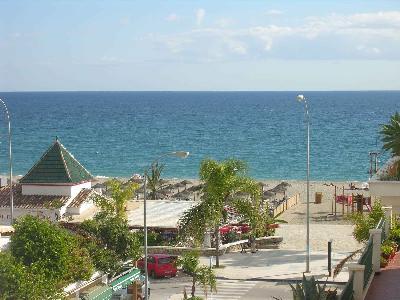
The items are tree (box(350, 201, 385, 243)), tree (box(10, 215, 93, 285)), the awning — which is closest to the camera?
tree (box(10, 215, 93, 285))

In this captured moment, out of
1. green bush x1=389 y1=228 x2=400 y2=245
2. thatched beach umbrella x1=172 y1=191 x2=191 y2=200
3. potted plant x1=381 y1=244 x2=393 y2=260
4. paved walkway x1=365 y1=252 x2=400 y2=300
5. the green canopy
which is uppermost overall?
green bush x1=389 y1=228 x2=400 y2=245

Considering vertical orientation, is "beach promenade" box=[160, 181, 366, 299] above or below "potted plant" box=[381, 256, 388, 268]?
below

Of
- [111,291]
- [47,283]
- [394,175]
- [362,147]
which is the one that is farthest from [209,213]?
[362,147]

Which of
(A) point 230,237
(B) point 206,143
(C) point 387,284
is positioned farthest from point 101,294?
(B) point 206,143

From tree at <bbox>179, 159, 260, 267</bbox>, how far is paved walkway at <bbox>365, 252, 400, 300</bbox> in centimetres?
1849

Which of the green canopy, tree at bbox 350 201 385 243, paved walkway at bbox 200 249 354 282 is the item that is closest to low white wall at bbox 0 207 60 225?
paved walkway at bbox 200 249 354 282

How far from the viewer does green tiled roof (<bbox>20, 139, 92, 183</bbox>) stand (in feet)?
147

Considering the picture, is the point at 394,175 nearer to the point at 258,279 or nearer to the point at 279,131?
the point at 258,279

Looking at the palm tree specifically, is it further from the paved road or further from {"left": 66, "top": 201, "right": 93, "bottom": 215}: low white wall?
{"left": 66, "top": 201, "right": 93, "bottom": 215}: low white wall

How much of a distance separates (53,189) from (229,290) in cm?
1468

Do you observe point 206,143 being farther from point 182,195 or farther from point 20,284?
point 20,284

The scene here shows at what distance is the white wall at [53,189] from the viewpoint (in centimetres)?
4438

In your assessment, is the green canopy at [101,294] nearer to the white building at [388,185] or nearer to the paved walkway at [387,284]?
the white building at [388,185]

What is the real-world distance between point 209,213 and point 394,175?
12.9 metres
